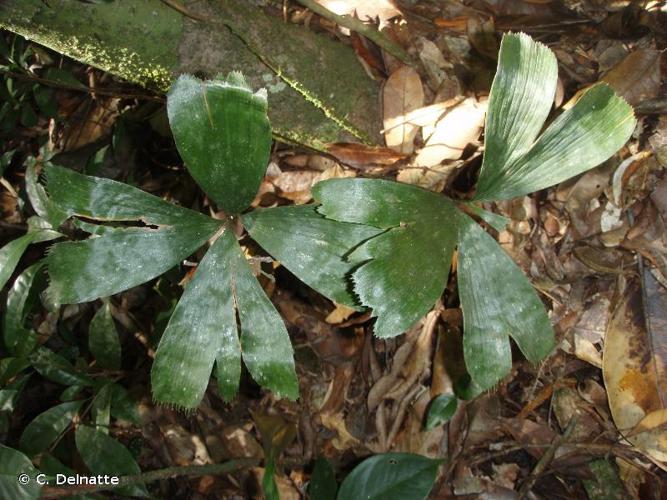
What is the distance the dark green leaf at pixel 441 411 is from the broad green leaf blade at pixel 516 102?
839 mm

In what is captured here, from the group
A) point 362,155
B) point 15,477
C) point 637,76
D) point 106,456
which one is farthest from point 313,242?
point 637,76

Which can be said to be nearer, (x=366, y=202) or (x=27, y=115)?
(x=366, y=202)

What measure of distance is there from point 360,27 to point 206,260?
1.07m

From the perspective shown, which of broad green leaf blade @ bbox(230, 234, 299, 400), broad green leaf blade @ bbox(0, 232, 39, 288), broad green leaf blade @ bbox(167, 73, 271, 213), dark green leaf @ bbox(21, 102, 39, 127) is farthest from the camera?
dark green leaf @ bbox(21, 102, 39, 127)

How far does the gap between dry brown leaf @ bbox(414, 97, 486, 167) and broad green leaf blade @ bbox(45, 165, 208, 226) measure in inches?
34.2

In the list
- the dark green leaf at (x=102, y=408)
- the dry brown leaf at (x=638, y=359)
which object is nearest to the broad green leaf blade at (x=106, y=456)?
the dark green leaf at (x=102, y=408)

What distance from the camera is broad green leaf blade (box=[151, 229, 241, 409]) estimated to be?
1.24 metres

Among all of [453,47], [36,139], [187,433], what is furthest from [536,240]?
[36,139]

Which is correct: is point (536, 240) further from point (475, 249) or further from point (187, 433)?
point (187, 433)

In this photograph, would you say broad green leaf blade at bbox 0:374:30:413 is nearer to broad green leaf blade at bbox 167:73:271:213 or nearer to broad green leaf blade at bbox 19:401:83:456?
broad green leaf blade at bbox 19:401:83:456

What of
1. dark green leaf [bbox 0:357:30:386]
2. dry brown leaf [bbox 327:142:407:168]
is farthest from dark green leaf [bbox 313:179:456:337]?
dark green leaf [bbox 0:357:30:386]

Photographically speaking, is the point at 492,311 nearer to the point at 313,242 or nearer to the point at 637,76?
the point at 313,242

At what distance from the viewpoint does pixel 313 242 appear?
129 cm

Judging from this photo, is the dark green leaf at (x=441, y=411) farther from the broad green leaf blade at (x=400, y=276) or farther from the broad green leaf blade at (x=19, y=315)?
the broad green leaf blade at (x=19, y=315)
